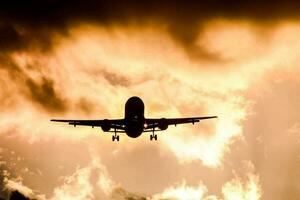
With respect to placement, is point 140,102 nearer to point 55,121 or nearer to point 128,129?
point 128,129

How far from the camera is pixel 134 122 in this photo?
81.8 m

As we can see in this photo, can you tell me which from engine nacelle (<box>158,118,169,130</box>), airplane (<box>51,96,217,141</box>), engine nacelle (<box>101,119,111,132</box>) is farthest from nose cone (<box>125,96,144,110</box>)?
engine nacelle (<box>158,118,169,130</box>)

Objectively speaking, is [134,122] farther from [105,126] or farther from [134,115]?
[105,126]

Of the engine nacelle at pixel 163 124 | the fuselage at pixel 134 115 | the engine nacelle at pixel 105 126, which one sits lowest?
the fuselage at pixel 134 115

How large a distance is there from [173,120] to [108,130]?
40.5 feet

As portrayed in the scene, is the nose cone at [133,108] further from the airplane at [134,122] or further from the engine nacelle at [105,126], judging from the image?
the engine nacelle at [105,126]

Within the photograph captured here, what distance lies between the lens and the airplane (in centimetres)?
8181

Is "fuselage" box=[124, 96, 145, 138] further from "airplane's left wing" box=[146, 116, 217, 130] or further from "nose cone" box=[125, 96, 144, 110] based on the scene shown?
"airplane's left wing" box=[146, 116, 217, 130]

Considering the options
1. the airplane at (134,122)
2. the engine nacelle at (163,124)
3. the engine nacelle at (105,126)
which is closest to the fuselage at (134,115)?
the airplane at (134,122)

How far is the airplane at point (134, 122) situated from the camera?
81.8m

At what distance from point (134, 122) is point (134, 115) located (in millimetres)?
1104

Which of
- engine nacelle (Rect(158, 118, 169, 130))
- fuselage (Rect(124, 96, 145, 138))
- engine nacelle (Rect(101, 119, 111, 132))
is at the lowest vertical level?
fuselage (Rect(124, 96, 145, 138))

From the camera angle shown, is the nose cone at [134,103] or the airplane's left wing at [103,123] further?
the airplane's left wing at [103,123]

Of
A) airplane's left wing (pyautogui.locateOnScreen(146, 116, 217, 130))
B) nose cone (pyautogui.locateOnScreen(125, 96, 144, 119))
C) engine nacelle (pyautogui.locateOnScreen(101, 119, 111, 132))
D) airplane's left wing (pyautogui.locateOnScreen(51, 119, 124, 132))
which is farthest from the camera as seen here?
engine nacelle (pyautogui.locateOnScreen(101, 119, 111, 132))
